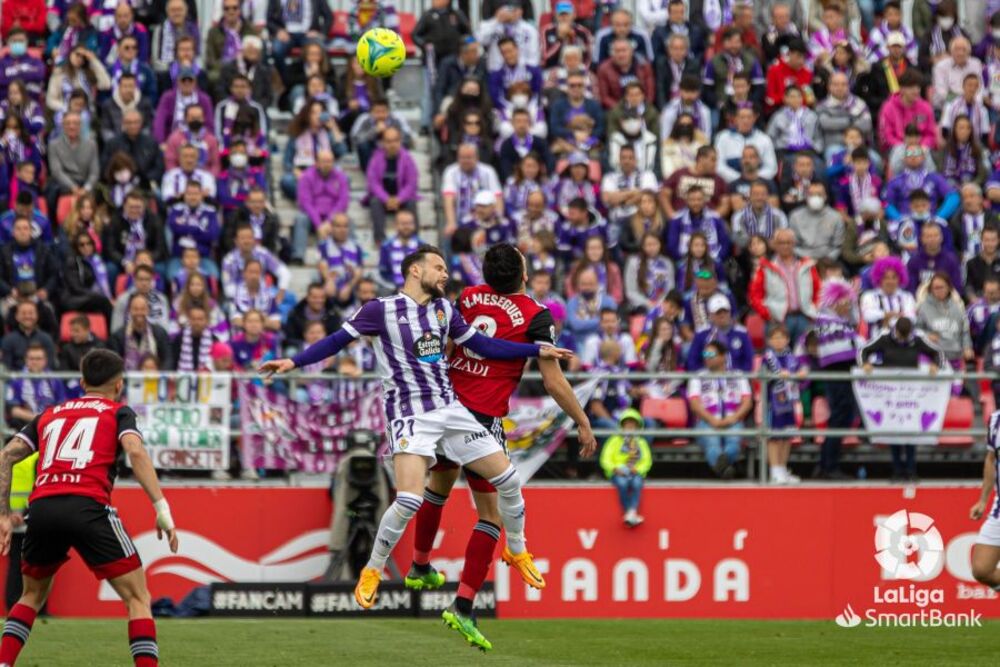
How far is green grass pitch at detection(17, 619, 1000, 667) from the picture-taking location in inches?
522

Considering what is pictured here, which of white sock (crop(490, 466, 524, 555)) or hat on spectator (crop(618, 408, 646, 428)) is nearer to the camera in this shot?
white sock (crop(490, 466, 524, 555))

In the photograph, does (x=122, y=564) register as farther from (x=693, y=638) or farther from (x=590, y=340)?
(x=590, y=340)

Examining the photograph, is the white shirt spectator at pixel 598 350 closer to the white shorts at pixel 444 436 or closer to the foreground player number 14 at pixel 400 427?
the white shorts at pixel 444 436

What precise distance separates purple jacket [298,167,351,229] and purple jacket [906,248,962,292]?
677cm

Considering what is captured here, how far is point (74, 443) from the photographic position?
10.6 meters

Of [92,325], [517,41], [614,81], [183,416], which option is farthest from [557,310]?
[517,41]

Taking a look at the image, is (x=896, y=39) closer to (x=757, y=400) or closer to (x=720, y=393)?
(x=757, y=400)

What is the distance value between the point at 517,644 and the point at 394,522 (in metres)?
2.58

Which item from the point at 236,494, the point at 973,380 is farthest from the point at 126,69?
the point at 973,380

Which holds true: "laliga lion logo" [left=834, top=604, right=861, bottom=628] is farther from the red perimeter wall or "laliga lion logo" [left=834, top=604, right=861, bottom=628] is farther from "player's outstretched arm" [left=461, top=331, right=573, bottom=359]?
"player's outstretched arm" [left=461, top=331, right=573, bottom=359]

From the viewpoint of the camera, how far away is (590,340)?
19594 millimetres

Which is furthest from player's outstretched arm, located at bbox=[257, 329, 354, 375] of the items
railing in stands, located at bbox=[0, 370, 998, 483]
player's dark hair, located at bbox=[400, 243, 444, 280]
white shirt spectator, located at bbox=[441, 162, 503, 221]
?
white shirt spectator, located at bbox=[441, 162, 503, 221]

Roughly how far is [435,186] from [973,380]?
794 centimetres

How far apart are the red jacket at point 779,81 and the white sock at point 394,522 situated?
13.1m
